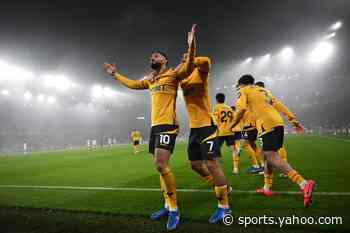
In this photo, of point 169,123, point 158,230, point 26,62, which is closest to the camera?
point 158,230

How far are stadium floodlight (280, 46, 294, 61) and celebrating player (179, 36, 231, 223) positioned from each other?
4643 centimetres

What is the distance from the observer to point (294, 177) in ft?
17.2

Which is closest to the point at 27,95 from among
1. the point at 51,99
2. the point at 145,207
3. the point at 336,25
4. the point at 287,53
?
the point at 51,99

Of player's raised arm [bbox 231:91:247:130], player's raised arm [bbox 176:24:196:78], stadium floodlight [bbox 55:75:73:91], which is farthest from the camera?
stadium floodlight [bbox 55:75:73:91]

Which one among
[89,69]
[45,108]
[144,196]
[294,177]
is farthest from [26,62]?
[294,177]

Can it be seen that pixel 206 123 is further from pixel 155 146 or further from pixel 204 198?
pixel 204 198

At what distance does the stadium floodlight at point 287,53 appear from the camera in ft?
156

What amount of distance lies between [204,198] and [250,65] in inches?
1992

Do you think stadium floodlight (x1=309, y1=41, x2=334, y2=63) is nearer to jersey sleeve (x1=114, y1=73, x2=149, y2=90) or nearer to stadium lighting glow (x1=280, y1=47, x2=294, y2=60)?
stadium lighting glow (x1=280, y1=47, x2=294, y2=60)

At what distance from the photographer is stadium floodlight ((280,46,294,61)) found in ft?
156

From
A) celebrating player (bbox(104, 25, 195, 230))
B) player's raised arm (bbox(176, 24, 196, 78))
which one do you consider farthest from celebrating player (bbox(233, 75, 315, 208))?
player's raised arm (bbox(176, 24, 196, 78))

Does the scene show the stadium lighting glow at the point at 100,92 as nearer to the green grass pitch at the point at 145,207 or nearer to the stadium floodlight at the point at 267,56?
the stadium floodlight at the point at 267,56

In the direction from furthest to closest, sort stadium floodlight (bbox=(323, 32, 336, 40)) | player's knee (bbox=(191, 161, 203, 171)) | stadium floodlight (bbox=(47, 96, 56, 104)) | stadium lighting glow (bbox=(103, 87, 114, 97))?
1. stadium lighting glow (bbox=(103, 87, 114, 97))
2. stadium floodlight (bbox=(47, 96, 56, 104))
3. stadium floodlight (bbox=(323, 32, 336, 40))
4. player's knee (bbox=(191, 161, 203, 171))

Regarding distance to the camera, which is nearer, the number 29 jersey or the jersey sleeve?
the jersey sleeve
